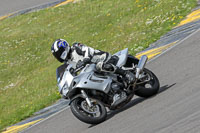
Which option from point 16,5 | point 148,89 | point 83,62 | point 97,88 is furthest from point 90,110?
point 16,5

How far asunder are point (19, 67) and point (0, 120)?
21.1 feet

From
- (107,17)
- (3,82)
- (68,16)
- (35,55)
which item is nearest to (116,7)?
(107,17)

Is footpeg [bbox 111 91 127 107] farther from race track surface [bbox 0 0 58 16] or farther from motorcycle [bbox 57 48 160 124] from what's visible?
race track surface [bbox 0 0 58 16]

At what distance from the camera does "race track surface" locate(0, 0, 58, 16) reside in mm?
26062

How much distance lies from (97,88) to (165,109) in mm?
1406

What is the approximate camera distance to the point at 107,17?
21.0 meters

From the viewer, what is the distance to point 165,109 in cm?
725

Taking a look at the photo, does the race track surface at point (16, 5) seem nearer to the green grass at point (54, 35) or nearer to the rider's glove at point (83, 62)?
A: the green grass at point (54, 35)

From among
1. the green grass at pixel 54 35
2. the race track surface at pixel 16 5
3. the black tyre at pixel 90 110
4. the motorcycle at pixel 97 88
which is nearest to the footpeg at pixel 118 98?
the motorcycle at pixel 97 88

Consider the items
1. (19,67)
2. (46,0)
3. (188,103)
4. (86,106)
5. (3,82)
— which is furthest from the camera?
(46,0)

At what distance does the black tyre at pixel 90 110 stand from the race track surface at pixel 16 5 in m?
18.5

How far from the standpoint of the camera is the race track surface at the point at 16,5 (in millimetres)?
26062

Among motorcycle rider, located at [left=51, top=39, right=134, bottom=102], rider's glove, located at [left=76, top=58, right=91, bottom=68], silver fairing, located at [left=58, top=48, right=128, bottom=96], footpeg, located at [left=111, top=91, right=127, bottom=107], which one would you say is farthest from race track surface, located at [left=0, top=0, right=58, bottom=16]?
footpeg, located at [left=111, top=91, right=127, bottom=107]

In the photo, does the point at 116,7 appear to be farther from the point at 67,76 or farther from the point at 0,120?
the point at 67,76
